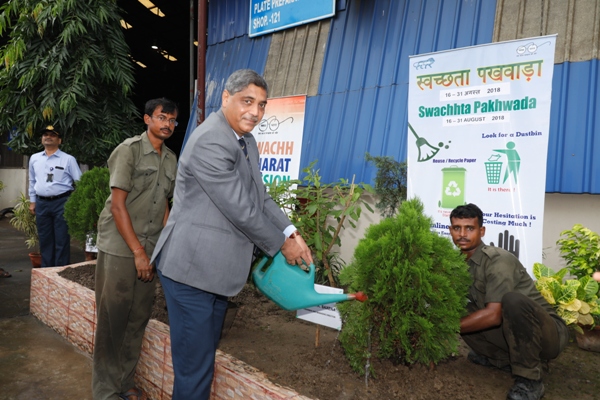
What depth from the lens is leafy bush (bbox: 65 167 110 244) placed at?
510 cm

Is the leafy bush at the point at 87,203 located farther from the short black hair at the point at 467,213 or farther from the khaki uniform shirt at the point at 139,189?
the short black hair at the point at 467,213

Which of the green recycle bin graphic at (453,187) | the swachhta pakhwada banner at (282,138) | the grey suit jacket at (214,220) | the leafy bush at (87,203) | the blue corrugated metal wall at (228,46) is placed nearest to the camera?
the grey suit jacket at (214,220)

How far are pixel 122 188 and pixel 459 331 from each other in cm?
221

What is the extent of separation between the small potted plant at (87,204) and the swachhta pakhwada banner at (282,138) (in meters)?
1.87

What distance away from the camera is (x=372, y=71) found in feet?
17.4

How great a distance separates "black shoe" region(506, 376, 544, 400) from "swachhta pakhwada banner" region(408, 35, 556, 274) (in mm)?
1104

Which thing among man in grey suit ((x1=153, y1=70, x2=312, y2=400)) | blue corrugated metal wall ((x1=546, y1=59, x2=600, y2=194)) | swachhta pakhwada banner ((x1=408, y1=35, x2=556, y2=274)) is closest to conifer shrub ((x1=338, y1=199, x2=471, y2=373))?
man in grey suit ((x1=153, y1=70, x2=312, y2=400))

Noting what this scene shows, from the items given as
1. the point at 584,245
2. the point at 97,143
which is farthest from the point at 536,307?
the point at 97,143

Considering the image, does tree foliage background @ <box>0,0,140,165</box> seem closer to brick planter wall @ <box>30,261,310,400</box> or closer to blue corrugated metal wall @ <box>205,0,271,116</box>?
blue corrugated metal wall @ <box>205,0,271,116</box>

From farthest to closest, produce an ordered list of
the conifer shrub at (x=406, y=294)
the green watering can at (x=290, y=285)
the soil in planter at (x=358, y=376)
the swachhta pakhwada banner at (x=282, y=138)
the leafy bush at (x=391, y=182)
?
1. the swachhta pakhwada banner at (x=282, y=138)
2. the leafy bush at (x=391, y=182)
3. the soil in planter at (x=358, y=376)
4. the conifer shrub at (x=406, y=294)
5. the green watering can at (x=290, y=285)

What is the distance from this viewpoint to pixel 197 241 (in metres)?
2.16

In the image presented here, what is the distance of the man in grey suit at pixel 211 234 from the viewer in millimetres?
2096

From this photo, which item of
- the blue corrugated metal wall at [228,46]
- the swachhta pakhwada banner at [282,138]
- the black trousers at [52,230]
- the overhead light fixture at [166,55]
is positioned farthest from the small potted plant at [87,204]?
the overhead light fixture at [166,55]

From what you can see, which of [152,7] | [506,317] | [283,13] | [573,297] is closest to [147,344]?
[506,317]
